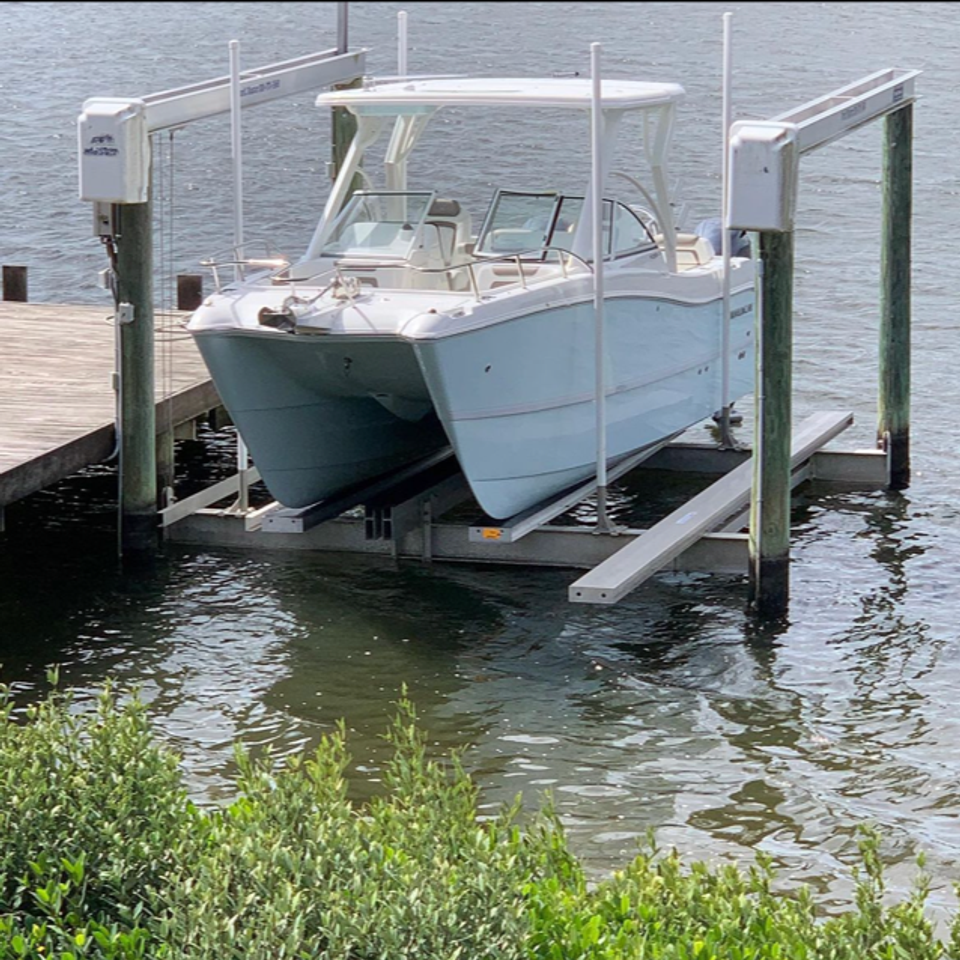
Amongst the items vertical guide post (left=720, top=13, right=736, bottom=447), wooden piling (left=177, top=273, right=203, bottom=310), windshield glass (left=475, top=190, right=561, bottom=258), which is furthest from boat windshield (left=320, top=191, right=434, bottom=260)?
wooden piling (left=177, top=273, right=203, bottom=310)

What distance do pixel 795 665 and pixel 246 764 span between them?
17.9 ft

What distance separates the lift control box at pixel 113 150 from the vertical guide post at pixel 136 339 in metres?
0.26

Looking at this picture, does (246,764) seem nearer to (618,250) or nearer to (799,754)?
(799,754)

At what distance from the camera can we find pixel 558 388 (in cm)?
1209

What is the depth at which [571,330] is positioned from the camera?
12031 millimetres

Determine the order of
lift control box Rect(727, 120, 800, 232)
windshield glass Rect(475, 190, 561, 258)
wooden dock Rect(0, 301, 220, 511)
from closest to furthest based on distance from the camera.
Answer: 1. lift control box Rect(727, 120, 800, 232)
2. wooden dock Rect(0, 301, 220, 511)
3. windshield glass Rect(475, 190, 561, 258)

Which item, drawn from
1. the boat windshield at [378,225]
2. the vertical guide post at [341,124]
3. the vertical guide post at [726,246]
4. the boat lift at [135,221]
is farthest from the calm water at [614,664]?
the boat windshield at [378,225]

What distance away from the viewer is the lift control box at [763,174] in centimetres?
1052

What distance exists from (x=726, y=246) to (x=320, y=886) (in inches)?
337

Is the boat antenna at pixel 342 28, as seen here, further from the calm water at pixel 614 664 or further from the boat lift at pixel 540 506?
the calm water at pixel 614 664

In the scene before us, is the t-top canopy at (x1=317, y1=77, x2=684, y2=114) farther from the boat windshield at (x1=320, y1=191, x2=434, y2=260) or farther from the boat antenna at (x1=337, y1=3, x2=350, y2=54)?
the boat antenna at (x1=337, y1=3, x2=350, y2=54)

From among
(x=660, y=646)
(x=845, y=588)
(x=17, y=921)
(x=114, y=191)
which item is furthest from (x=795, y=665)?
(x=17, y=921)

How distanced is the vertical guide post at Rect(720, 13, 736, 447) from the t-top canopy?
393 mm

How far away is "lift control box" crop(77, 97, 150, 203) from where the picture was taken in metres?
11.6
